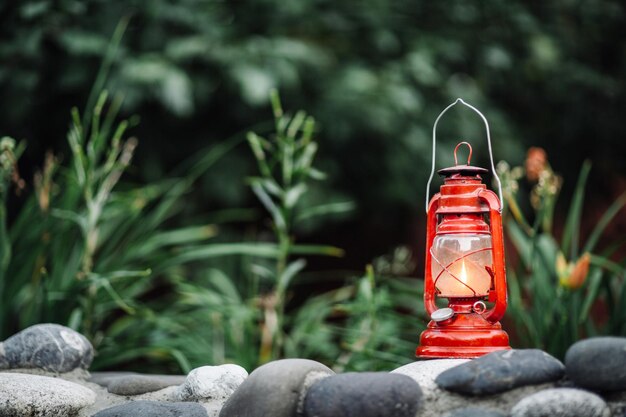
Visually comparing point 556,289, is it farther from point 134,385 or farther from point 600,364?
point 134,385

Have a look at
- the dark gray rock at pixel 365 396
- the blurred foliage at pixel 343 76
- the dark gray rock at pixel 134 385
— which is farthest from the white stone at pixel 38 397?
the blurred foliage at pixel 343 76

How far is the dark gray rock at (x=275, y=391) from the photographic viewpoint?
1752 mm

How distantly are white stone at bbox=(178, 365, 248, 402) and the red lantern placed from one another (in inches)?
18.1

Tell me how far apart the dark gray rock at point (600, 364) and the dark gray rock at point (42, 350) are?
1.33 meters

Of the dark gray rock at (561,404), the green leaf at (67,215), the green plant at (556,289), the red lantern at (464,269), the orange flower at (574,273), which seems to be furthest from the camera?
the green leaf at (67,215)

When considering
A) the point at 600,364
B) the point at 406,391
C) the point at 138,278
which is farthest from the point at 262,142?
the point at 600,364

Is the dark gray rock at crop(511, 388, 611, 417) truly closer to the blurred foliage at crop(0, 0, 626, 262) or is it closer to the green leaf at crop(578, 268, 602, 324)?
the green leaf at crop(578, 268, 602, 324)

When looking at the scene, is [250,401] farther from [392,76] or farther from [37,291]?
[392,76]

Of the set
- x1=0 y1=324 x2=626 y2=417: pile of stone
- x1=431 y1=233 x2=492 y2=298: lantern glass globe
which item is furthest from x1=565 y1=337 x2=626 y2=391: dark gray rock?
x1=431 y1=233 x2=492 y2=298: lantern glass globe

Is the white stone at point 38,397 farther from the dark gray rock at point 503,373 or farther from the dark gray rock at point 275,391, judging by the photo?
the dark gray rock at point 503,373

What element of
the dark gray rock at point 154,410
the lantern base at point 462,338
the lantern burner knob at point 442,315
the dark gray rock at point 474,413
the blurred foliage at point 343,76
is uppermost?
the blurred foliage at point 343,76

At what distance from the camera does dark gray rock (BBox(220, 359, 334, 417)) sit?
1.75 m

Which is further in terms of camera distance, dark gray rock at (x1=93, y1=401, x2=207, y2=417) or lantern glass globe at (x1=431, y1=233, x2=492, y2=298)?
lantern glass globe at (x1=431, y1=233, x2=492, y2=298)

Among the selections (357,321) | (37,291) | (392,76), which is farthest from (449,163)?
(37,291)
